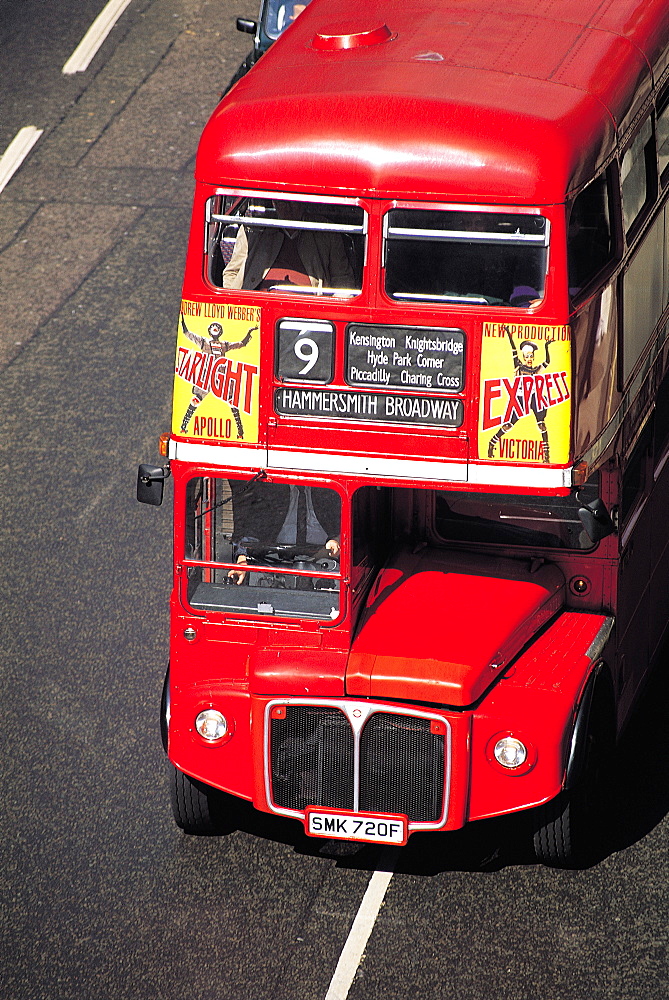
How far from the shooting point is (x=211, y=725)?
28.5 ft

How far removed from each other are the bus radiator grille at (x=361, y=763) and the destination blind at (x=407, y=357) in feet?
5.83

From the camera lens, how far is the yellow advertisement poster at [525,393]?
7.87 m

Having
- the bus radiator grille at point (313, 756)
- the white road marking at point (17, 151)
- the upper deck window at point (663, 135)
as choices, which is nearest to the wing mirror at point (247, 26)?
the white road marking at point (17, 151)

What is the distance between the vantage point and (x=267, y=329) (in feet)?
26.7

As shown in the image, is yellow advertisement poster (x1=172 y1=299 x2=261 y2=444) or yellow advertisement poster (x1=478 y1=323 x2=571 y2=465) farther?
yellow advertisement poster (x1=172 y1=299 x2=261 y2=444)

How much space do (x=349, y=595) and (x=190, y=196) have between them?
9.55 metres

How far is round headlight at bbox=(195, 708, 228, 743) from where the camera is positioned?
866 centimetres

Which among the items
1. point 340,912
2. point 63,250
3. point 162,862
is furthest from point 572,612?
point 63,250

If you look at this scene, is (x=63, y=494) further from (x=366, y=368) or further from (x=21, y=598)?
(x=366, y=368)

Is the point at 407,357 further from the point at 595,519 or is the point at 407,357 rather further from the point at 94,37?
the point at 94,37

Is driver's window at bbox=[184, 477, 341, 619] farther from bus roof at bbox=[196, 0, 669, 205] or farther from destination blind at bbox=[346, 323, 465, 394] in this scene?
bus roof at bbox=[196, 0, 669, 205]

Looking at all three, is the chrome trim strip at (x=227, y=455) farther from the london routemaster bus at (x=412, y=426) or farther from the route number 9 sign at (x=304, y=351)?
the route number 9 sign at (x=304, y=351)

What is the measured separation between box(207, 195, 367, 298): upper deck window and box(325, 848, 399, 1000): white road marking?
3333 mm

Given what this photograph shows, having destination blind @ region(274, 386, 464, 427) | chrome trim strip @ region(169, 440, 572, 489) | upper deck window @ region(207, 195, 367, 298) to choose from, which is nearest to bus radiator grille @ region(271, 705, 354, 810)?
chrome trim strip @ region(169, 440, 572, 489)
